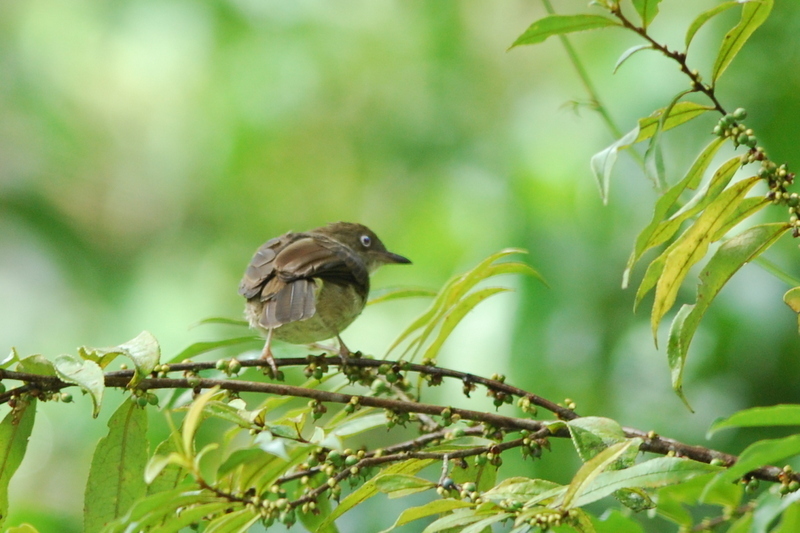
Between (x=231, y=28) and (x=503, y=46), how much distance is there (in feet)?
8.13

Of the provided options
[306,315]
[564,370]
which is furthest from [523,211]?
[306,315]

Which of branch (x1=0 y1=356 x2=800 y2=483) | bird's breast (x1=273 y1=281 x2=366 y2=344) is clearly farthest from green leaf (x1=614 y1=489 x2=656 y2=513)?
bird's breast (x1=273 y1=281 x2=366 y2=344)

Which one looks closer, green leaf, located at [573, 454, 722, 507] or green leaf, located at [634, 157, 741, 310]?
green leaf, located at [573, 454, 722, 507]

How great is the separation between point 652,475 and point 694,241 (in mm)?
593

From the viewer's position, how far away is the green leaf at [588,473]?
141cm

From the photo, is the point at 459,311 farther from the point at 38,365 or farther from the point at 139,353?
the point at 38,365

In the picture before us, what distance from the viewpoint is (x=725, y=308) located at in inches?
160

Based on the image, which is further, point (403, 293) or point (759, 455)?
point (403, 293)

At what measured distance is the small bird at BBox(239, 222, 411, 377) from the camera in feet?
11.1

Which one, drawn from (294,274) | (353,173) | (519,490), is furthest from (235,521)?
(353,173)

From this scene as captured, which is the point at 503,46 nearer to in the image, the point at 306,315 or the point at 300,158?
the point at 300,158

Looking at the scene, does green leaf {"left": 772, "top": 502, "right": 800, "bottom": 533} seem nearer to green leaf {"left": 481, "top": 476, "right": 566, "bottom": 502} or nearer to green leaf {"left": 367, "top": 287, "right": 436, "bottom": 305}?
green leaf {"left": 481, "top": 476, "right": 566, "bottom": 502}

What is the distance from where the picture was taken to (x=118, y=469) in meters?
2.01

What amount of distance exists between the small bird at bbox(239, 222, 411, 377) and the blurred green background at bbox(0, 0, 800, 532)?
0.90 m
